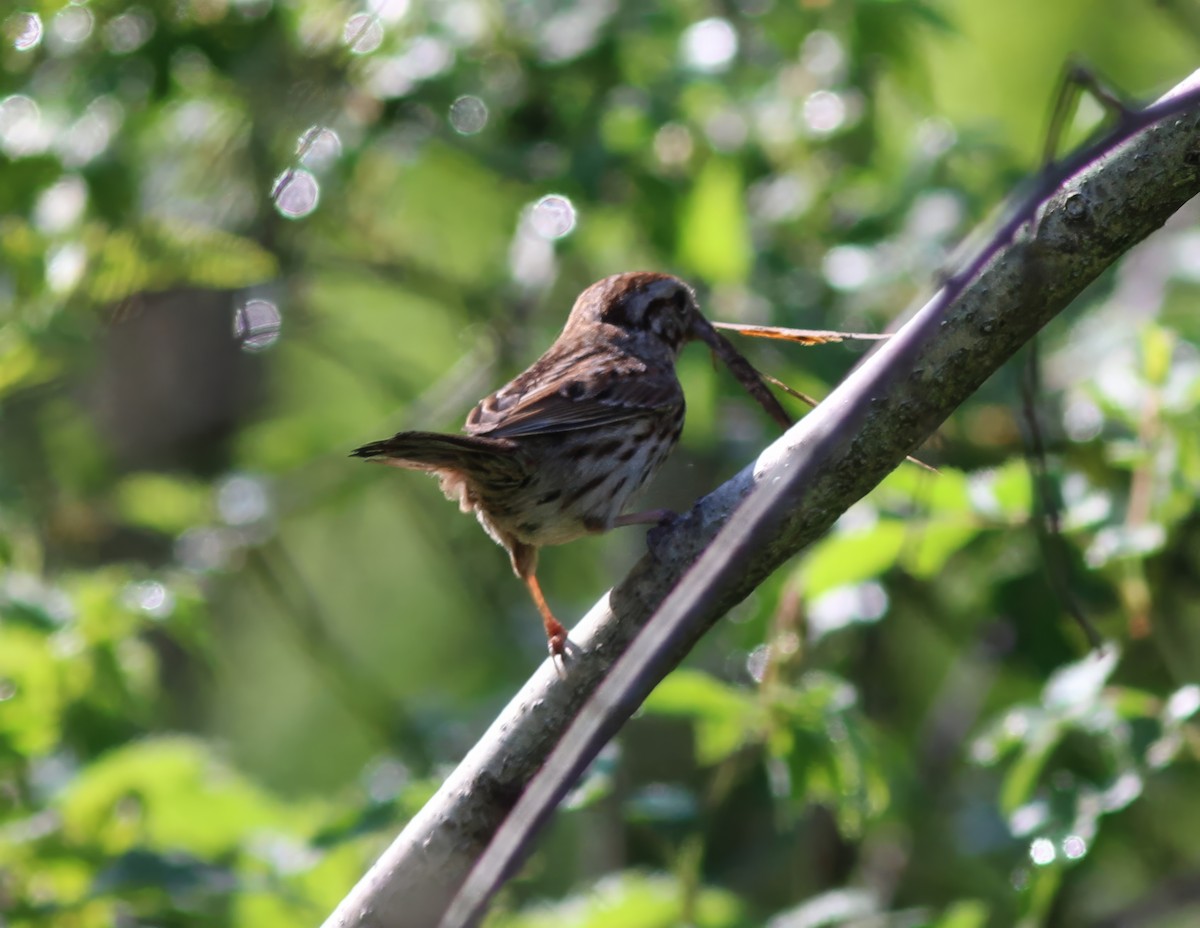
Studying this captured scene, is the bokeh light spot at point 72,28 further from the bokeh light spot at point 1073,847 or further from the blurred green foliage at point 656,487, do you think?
the bokeh light spot at point 1073,847

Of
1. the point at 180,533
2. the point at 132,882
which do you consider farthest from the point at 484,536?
the point at 132,882

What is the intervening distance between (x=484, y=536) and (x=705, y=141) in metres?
2.07

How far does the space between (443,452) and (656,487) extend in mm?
2955

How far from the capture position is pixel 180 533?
5.73 m

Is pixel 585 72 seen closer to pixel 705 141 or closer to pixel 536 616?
pixel 705 141

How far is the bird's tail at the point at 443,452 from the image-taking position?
279 cm

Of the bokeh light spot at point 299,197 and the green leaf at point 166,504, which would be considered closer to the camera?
the bokeh light spot at point 299,197

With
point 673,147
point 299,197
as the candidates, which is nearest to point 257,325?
point 299,197

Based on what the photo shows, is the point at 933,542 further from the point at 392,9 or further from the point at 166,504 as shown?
the point at 166,504

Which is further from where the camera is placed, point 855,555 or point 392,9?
point 392,9

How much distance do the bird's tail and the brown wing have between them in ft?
0.26

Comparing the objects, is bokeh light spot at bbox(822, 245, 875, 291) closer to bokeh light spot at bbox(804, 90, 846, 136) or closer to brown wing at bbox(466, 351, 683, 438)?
bokeh light spot at bbox(804, 90, 846, 136)

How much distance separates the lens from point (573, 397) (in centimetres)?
373

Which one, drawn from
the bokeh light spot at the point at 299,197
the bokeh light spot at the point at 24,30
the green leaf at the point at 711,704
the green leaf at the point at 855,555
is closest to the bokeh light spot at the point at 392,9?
the bokeh light spot at the point at 299,197
